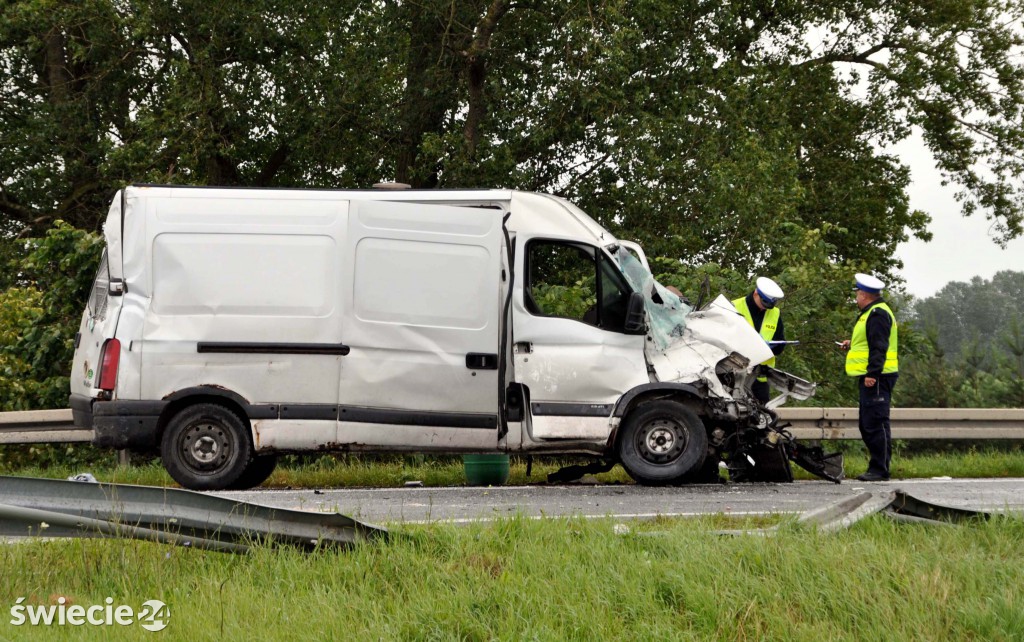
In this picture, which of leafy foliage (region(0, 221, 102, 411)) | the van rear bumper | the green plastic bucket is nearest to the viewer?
the van rear bumper

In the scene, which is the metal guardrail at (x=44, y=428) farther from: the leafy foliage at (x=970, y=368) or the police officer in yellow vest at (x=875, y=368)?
Answer: the leafy foliage at (x=970, y=368)

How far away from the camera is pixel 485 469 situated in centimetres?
981

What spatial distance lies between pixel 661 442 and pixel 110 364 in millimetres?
4408

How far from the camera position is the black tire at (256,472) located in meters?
9.17

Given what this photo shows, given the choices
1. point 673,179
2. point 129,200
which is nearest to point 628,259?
point 129,200

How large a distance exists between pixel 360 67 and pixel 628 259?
9.82 meters

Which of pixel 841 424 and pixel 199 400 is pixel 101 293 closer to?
pixel 199 400

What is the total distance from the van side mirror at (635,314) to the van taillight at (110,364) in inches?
159

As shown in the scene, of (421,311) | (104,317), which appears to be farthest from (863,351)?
(104,317)

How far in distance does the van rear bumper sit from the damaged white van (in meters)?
0.01

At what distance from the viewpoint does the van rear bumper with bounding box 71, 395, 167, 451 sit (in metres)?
8.88

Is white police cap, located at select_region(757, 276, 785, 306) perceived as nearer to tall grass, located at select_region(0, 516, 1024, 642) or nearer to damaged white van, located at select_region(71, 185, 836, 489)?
damaged white van, located at select_region(71, 185, 836, 489)

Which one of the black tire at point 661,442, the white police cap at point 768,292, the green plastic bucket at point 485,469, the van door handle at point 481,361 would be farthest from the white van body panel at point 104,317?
the white police cap at point 768,292

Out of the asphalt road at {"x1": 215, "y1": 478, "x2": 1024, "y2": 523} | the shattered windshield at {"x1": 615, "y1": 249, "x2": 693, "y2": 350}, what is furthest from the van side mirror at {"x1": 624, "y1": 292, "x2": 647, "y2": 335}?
the asphalt road at {"x1": 215, "y1": 478, "x2": 1024, "y2": 523}
